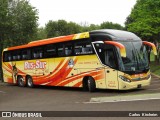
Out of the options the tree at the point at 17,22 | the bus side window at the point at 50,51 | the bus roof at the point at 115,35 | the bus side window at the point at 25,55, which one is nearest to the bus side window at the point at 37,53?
the bus side window at the point at 50,51

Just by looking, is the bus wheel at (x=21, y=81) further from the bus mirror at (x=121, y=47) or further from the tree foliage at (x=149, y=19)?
the tree foliage at (x=149, y=19)

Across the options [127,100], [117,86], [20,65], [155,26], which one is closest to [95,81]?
[117,86]

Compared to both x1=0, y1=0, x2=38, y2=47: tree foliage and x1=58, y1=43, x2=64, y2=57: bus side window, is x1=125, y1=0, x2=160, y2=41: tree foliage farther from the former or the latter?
x1=58, y1=43, x2=64, y2=57: bus side window

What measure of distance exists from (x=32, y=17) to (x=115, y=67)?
30.7 meters

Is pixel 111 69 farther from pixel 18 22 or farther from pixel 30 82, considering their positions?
pixel 18 22

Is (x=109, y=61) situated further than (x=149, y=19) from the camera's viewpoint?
No

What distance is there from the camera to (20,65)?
31703mm

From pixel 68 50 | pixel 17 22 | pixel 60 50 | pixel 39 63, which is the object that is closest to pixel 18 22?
pixel 17 22

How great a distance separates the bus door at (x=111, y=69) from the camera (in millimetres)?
20667

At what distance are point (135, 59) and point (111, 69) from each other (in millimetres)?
1378

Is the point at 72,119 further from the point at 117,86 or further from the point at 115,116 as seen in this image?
the point at 117,86

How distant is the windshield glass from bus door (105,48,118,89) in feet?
1.74

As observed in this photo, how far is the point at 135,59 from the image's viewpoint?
20797 mm

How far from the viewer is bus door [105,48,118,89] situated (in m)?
20.7
